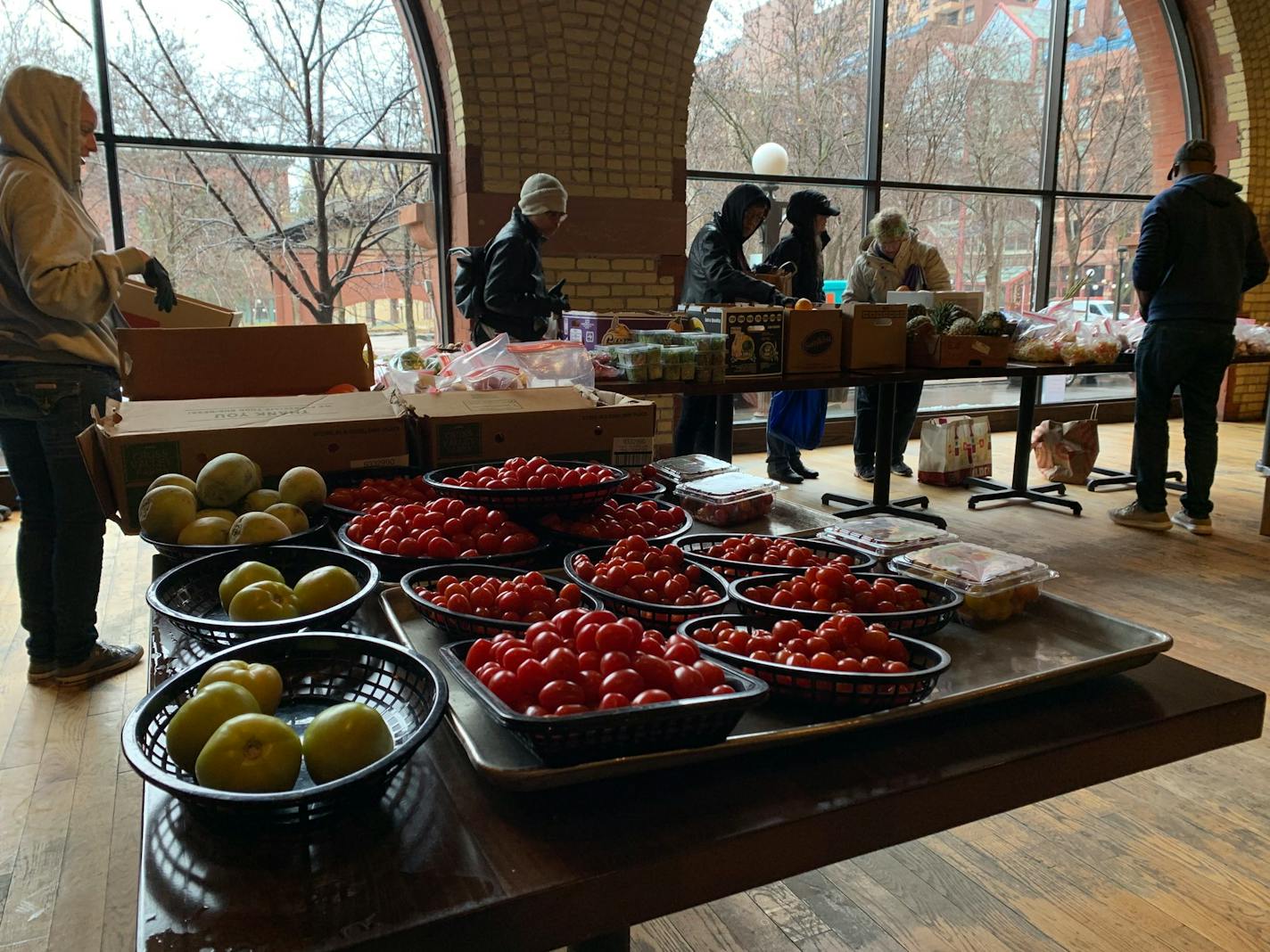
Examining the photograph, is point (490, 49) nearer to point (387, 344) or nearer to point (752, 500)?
point (387, 344)

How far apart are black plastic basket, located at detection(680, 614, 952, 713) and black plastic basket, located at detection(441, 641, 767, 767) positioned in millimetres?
78

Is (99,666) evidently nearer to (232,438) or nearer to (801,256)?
(232,438)

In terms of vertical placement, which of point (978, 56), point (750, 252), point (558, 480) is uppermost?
point (978, 56)

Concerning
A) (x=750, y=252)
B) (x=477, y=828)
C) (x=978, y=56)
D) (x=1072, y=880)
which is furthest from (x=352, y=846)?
(x=978, y=56)

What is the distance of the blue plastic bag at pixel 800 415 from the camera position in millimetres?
5062

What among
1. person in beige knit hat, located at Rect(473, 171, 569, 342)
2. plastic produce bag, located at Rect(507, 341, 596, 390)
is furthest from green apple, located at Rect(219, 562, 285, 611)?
person in beige knit hat, located at Rect(473, 171, 569, 342)

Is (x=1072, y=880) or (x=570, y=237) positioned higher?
(x=570, y=237)

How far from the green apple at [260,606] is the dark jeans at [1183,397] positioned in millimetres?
4142

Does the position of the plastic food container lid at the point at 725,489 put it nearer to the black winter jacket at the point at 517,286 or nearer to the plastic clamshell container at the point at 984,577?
the plastic clamshell container at the point at 984,577

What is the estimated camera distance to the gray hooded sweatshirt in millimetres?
2402

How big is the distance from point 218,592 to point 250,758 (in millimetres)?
593

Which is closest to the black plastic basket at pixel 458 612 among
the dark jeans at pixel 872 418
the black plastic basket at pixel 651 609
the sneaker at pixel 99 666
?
the black plastic basket at pixel 651 609

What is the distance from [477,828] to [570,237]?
4.95 metres

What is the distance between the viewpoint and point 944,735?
39.2 inches
